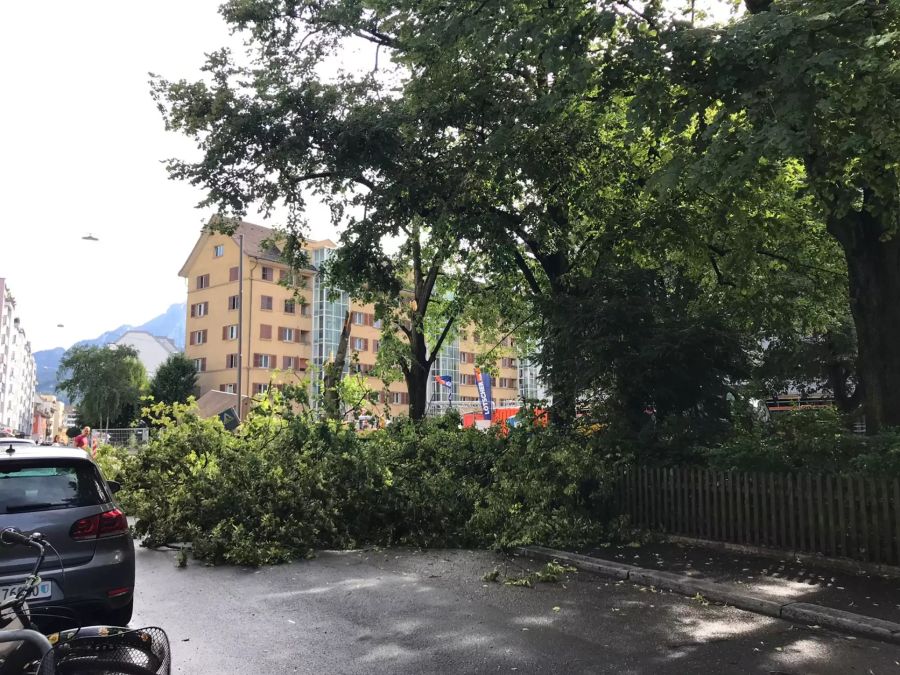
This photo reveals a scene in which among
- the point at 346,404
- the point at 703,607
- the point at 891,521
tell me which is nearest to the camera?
the point at 703,607

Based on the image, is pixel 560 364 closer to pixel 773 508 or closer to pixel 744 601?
pixel 773 508

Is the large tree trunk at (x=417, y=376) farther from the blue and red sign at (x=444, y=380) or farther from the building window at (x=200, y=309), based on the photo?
the building window at (x=200, y=309)

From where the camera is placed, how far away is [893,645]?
217 inches

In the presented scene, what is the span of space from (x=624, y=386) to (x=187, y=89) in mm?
11645

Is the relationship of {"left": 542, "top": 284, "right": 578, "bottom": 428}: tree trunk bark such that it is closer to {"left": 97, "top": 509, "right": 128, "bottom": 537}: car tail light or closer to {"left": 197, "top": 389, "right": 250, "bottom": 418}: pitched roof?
{"left": 97, "top": 509, "right": 128, "bottom": 537}: car tail light

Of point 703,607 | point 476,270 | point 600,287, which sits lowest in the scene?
point 703,607

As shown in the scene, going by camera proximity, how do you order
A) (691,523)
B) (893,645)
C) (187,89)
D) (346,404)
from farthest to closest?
1. (187,89)
2. (346,404)
3. (691,523)
4. (893,645)

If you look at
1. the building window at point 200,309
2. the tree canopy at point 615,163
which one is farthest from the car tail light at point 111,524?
the building window at point 200,309

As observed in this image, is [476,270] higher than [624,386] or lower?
higher

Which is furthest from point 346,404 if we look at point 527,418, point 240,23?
point 240,23

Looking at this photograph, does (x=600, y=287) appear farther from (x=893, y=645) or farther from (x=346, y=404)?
(x=893, y=645)

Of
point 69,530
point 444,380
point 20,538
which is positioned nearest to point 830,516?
point 69,530

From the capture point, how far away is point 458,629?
5.91 meters

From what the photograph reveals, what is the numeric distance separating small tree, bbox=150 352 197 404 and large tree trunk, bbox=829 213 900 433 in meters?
56.3
